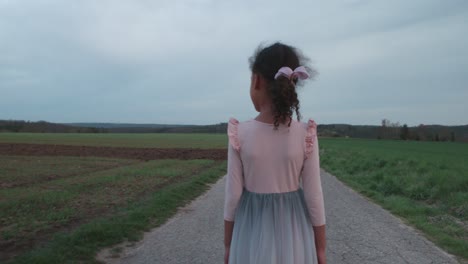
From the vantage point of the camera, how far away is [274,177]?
94.1 inches

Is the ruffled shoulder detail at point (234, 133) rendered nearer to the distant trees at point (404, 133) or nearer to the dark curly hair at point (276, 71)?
the dark curly hair at point (276, 71)

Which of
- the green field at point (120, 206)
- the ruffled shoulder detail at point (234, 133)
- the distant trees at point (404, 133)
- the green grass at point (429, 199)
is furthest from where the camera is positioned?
the distant trees at point (404, 133)

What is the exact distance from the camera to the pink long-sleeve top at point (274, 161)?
2350 mm

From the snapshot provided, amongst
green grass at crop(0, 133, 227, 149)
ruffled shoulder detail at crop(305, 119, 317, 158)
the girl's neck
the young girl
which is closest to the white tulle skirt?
the young girl

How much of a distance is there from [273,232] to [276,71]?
0.86m

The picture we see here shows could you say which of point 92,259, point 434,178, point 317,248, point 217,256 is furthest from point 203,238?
point 434,178

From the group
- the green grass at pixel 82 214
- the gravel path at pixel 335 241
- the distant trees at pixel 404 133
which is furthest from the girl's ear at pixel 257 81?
the distant trees at pixel 404 133

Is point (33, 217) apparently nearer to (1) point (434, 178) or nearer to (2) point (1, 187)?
(2) point (1, 187)

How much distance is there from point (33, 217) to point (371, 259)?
656cm

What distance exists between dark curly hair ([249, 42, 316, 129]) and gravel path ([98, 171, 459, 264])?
3.99 metres

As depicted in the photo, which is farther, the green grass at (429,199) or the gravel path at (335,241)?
the green grass at (429,199)

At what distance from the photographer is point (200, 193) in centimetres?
1363

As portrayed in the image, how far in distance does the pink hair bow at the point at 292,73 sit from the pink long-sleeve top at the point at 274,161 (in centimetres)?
25

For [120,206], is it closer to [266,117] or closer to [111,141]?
[266,117]
